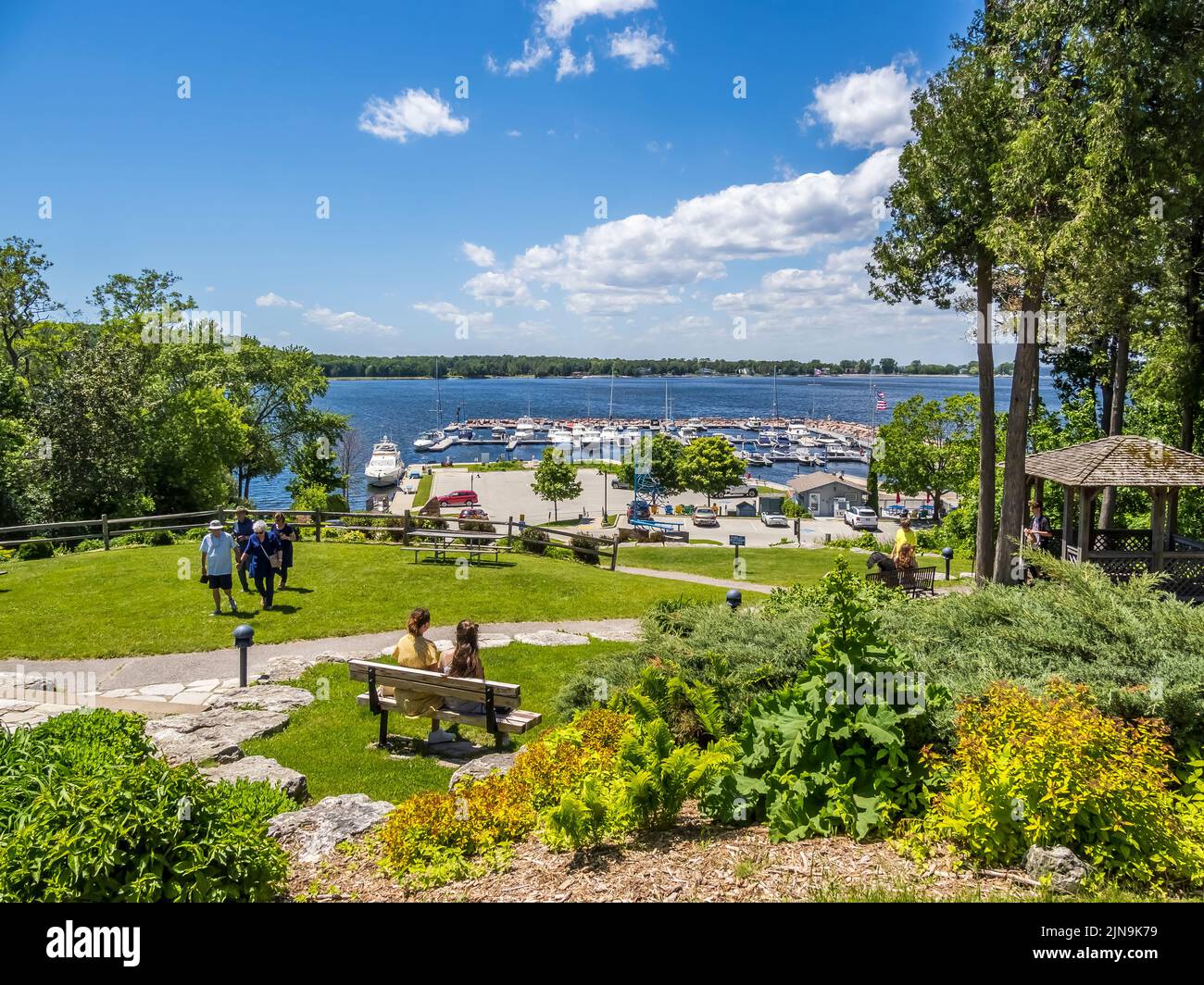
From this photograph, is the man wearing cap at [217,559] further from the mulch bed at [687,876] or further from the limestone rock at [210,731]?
the mulch bed at [687,876]

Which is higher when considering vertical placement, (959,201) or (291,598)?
(959,201)

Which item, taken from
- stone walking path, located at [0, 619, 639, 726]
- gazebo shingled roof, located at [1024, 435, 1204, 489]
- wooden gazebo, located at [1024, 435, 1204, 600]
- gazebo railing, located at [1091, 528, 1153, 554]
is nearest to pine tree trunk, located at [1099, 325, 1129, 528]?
gazebo railing, located at [1091, 528, 1153, 554]

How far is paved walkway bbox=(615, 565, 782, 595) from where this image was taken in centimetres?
2056

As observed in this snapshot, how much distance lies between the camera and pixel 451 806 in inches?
194

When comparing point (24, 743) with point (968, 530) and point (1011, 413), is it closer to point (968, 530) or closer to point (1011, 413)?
point (1011, 413)

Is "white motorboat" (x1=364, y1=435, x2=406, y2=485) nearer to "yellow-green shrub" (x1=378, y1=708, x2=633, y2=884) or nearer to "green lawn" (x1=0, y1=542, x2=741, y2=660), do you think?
"green lawn" (x1=0, y1=542, x2=741, y2=660)

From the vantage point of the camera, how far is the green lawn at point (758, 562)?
77.8 ft

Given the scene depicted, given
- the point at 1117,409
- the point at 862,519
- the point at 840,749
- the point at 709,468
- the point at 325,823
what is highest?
the point at 1117,409

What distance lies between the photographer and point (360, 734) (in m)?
8.77

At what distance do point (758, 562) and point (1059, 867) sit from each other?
903 inches

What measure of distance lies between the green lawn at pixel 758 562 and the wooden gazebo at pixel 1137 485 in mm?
6912

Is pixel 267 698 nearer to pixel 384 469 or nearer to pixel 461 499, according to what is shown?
pixel 461 499

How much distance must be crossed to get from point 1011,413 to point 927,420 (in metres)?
37.2

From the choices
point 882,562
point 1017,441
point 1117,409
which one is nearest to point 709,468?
point 1117,409
